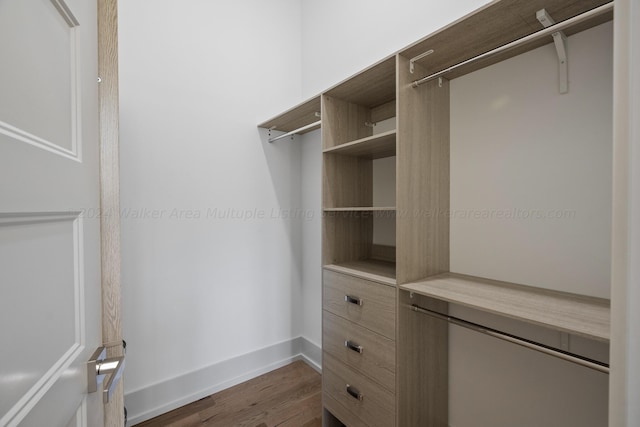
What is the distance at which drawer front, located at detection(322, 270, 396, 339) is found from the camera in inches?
52.2

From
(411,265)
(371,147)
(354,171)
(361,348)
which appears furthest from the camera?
(354,171)

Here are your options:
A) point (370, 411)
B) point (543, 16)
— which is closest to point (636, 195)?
point (543, 16)

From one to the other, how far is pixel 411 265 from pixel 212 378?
1756 mm

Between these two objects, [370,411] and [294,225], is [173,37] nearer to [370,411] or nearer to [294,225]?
[294,225]

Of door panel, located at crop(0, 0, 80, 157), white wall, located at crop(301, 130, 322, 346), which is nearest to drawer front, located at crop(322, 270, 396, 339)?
white wall, located at crop(301, 130, 322, 346)

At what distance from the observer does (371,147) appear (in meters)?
1.56

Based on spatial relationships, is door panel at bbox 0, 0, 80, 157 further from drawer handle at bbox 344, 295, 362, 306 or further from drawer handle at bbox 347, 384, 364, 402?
drawer handle at bbox 347, 384, 364, 402

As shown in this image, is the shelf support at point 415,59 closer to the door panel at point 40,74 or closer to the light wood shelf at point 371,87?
the light wood shelf at point 371,87

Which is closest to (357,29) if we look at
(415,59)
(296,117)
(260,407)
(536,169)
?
(296,117)

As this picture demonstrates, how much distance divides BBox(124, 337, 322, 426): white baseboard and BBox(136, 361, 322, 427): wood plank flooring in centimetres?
4

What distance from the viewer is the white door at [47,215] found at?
1.21 feet

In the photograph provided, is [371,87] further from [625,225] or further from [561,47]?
[625,225]

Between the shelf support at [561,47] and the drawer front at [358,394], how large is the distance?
1557mm

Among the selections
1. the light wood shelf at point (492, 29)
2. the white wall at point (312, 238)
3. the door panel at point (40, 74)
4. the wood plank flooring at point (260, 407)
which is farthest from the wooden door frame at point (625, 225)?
the white wall at point (312, 238)
